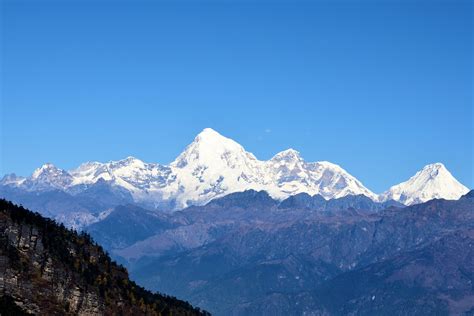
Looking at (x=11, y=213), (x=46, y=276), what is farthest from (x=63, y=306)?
(x=11, y=213)

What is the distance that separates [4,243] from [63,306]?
16625mm

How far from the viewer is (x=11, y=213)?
197875mm

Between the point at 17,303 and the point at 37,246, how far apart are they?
52.1 ft

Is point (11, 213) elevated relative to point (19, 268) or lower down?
elevated

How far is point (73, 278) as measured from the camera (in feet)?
653

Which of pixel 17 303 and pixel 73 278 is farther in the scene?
pixel 73 278

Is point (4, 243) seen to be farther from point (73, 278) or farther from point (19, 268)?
point (73, 278)

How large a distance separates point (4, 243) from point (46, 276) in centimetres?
1060

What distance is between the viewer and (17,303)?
595 ft

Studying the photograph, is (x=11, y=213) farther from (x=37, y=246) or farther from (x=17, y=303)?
(x=17, y=303)

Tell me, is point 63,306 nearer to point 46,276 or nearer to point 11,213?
point 46,276

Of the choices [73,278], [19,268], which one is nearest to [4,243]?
[19,268]

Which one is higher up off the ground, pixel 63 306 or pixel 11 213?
pixel 11 213

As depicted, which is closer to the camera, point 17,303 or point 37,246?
point 17,303
